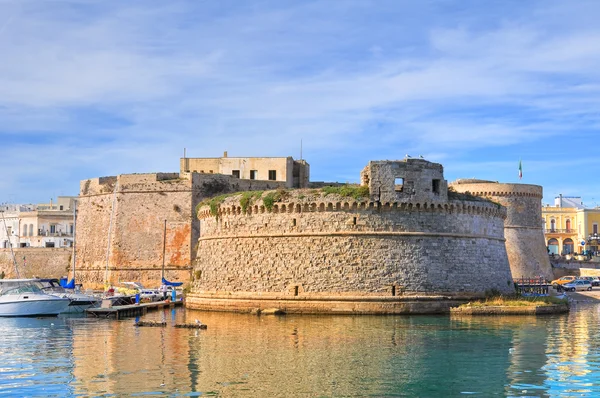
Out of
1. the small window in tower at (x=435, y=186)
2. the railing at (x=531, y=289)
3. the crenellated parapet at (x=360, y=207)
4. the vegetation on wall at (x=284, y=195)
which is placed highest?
the small window in tower at (x=435, y=186)

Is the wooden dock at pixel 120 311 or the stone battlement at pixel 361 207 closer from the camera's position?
the stone battlement at pixel 361 207

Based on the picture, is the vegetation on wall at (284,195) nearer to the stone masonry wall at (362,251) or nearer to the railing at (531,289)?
the stone masonry wall at (362,251)

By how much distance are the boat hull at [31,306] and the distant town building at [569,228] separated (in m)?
46.0

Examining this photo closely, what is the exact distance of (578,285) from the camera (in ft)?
129

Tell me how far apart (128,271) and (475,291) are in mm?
19139

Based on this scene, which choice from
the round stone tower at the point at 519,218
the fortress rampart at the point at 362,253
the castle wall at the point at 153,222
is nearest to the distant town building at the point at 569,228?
the round stone tower at the point at 519,218

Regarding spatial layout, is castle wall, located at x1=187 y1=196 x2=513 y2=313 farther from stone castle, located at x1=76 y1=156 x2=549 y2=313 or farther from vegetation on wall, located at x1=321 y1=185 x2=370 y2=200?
vegetation on wall, located at x1=321 y1=185 x2=370 y2=200

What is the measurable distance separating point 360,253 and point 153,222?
1607cm

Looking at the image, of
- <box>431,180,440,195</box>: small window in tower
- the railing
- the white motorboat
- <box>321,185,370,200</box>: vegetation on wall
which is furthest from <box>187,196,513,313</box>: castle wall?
the white motorboat

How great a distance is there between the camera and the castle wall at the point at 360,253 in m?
25.8

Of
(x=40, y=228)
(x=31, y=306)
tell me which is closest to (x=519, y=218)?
(x=31, y=306)

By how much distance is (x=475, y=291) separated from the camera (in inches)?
1056

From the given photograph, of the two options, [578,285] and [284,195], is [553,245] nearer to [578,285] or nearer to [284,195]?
[578,285]

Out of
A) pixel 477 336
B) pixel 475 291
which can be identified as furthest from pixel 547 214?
pixel 477 336
